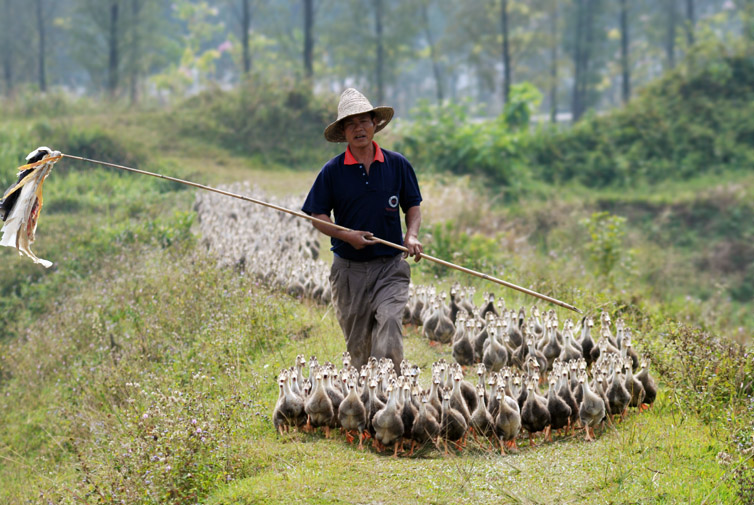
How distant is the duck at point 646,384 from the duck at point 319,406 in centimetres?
243

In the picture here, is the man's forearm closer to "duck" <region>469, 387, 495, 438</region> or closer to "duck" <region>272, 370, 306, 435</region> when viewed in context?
"duck" <region>469, 387, 495, 438</region>

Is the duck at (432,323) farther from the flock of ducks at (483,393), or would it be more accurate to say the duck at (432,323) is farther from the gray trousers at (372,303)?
the gray trousers at (372,303)

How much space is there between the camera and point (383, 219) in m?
6.29

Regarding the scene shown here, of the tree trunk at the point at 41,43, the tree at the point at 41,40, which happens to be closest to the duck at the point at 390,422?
the tree at the point at 41,40

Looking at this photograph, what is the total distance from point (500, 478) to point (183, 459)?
2.25m

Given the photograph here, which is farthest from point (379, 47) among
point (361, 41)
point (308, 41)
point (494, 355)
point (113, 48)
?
point (494, 355)

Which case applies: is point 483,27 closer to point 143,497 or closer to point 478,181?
point 478,181

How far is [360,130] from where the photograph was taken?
618cm

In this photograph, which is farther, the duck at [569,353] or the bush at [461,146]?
the bush at [461,146]

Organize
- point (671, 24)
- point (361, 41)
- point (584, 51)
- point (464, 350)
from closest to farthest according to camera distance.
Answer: point (464, 350) → point (361, 41) → point (671, 24) → point (584, 51)

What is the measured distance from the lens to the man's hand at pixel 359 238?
6027 millimetres

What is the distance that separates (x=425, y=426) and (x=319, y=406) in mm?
834

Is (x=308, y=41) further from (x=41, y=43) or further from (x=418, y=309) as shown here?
(x=418, y=309)

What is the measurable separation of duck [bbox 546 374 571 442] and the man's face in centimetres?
235
